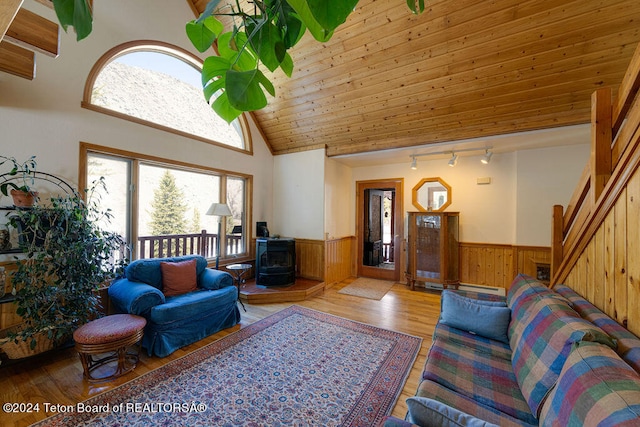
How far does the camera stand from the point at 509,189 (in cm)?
429

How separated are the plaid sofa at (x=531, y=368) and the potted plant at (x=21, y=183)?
3207 millimetres

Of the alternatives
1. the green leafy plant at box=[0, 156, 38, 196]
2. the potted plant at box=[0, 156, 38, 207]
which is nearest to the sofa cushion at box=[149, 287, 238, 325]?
Result: the potted plant at box=[0, 156, 38, 207]

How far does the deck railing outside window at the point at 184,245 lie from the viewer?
3497 millimetres

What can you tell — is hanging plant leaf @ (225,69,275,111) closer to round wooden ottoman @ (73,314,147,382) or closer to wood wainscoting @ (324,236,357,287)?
round wooden ottoman @ (73,314,147,382)

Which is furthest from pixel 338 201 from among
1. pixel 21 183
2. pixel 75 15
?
pixel 75 15

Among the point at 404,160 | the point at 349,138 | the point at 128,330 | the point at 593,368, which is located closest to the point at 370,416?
the point at 593,368

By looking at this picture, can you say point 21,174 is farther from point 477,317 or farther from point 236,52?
point 477,317

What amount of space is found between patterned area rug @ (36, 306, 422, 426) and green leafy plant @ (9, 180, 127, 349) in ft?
2.70

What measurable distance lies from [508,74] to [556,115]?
915 mm

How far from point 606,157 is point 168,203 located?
455 centimetres

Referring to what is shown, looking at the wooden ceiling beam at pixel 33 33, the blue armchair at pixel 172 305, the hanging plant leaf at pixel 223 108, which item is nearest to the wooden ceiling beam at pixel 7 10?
the hanging plant leaf at pixel 223 108

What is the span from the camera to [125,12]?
3.08 m

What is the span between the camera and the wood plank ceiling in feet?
8.14

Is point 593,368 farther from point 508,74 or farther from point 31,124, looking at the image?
point 31,124
